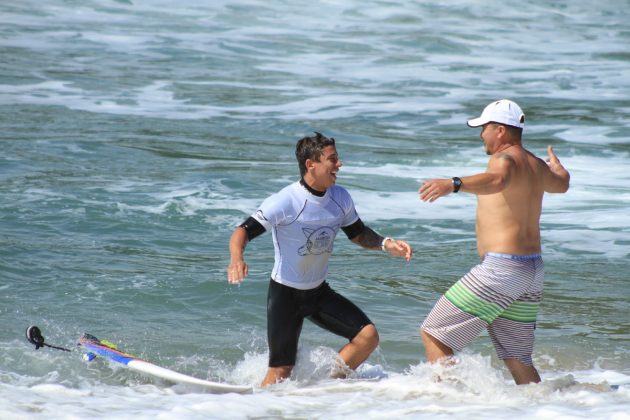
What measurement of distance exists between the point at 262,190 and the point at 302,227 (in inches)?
305

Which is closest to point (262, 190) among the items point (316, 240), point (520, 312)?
point (316, 240)

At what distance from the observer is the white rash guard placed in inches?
241

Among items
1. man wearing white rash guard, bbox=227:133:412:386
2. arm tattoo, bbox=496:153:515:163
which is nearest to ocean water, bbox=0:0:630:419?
man wearing white rash guard, bbox=227:133:412:386

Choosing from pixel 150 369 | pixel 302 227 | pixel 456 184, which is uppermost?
pixel 456 184

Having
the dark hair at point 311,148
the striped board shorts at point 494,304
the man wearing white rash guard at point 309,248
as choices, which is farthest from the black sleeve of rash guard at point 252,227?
the striped board shorts at point 494,304

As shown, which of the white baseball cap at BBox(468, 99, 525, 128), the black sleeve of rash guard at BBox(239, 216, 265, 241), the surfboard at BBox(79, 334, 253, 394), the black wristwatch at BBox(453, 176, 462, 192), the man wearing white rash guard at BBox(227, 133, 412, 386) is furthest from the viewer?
the surfboard at BBox(79, 334, 253, 394)

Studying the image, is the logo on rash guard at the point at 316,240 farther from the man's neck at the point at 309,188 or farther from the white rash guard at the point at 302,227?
the man's neck at the point at 309,188

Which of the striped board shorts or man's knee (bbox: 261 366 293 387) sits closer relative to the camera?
the striped board shorts

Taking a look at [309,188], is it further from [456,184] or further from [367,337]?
[456,184]

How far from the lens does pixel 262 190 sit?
13.9m

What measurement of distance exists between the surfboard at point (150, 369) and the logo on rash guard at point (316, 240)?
87 cm

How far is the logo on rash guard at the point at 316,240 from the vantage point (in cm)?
619

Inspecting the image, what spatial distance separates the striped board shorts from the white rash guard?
Answer: 798mm

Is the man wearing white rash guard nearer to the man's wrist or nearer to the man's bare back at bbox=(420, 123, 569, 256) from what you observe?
the man's bare back at bbox=(420, 123, 569, 256)
